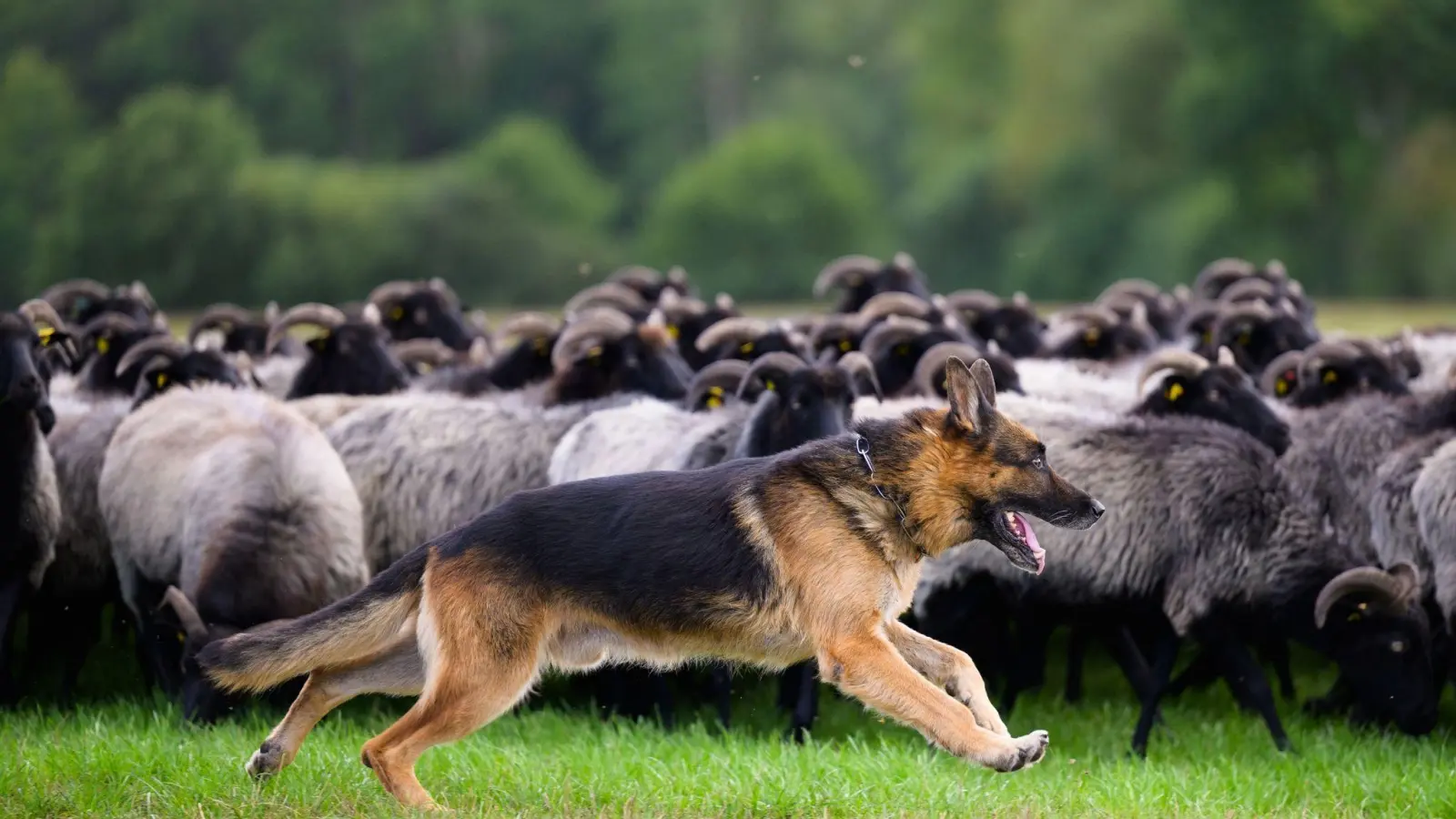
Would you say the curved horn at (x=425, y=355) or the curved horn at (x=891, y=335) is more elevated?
the curved horn at (x=891, y=335)

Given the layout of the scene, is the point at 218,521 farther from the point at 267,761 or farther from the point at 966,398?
the point at 966,398

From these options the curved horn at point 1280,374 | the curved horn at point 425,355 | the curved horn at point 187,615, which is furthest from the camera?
the curved horn at point 425,355

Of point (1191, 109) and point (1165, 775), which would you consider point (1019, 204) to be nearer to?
point (1191, 109)

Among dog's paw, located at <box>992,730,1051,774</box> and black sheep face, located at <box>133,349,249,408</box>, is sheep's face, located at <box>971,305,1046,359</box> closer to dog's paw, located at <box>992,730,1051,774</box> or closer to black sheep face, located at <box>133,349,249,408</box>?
black sheep face, located at <box>133,349,249,408</box>

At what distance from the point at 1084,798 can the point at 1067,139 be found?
3787cm

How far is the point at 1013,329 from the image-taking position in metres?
15.4

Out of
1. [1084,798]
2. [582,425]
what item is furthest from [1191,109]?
[1084,798]

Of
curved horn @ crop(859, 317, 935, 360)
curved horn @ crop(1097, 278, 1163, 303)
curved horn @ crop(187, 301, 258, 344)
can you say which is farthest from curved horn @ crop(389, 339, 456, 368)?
curved horn @ crop(1097, 278, 1163, 303)

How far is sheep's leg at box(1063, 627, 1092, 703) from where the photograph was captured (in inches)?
389

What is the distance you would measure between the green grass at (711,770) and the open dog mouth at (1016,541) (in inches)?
37.0

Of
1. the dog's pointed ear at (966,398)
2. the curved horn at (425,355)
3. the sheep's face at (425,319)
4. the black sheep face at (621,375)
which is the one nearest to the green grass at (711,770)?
the dog's pointed ear at (966,398)

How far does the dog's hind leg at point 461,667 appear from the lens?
5.82 meters

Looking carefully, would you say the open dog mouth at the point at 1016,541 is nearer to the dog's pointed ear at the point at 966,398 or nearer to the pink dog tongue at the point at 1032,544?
the pink dog tongue at the point at 1032,544

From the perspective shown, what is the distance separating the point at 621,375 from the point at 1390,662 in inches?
189
